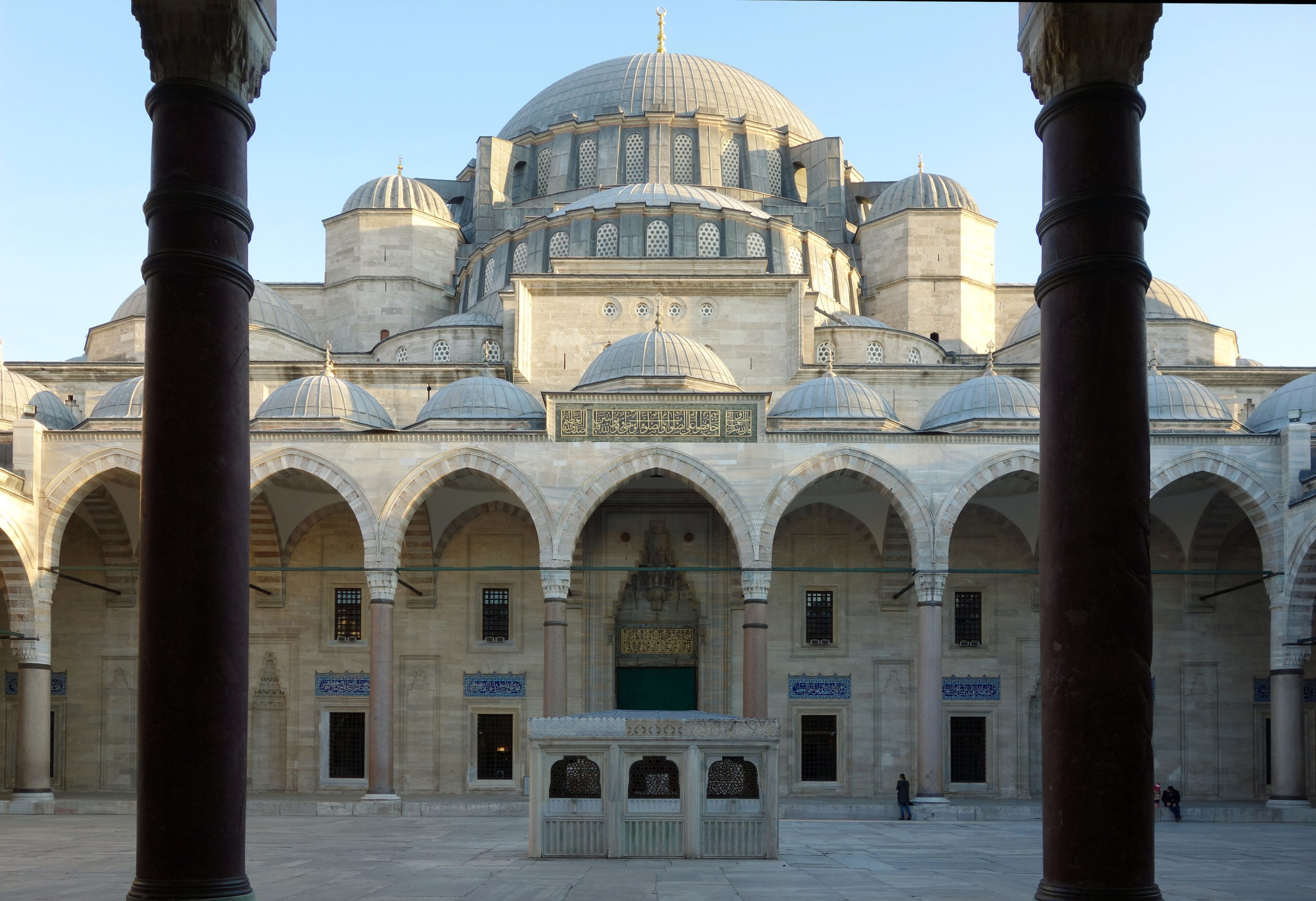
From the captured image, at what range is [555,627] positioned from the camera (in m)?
20.1

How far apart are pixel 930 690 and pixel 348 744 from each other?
8.90m

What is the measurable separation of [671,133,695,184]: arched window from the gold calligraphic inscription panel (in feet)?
35.7

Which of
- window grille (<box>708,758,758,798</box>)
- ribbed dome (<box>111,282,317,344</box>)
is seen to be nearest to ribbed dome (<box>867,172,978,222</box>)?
ribbed dome (<box>111,282,317,344</box>)

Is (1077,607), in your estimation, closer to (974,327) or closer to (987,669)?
(987,669)

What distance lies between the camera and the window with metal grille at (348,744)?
22.7m

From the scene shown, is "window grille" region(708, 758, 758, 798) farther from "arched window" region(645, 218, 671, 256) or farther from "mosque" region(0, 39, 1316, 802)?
"arched window" region(645, 218, 671, 256)

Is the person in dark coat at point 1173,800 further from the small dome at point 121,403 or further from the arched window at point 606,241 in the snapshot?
the small dome at point 121,403

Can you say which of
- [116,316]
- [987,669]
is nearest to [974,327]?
[987,669]

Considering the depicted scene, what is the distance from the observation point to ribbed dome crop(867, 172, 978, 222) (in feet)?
93.6

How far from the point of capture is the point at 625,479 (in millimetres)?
20219

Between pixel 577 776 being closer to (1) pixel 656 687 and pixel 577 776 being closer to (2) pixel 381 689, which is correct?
(2) pixel 381 689

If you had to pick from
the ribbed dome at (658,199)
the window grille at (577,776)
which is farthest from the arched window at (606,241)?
the window grille at (577,776)

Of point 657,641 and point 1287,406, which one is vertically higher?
point 1287,406

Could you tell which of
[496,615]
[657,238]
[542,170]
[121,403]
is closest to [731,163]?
[542,170]
